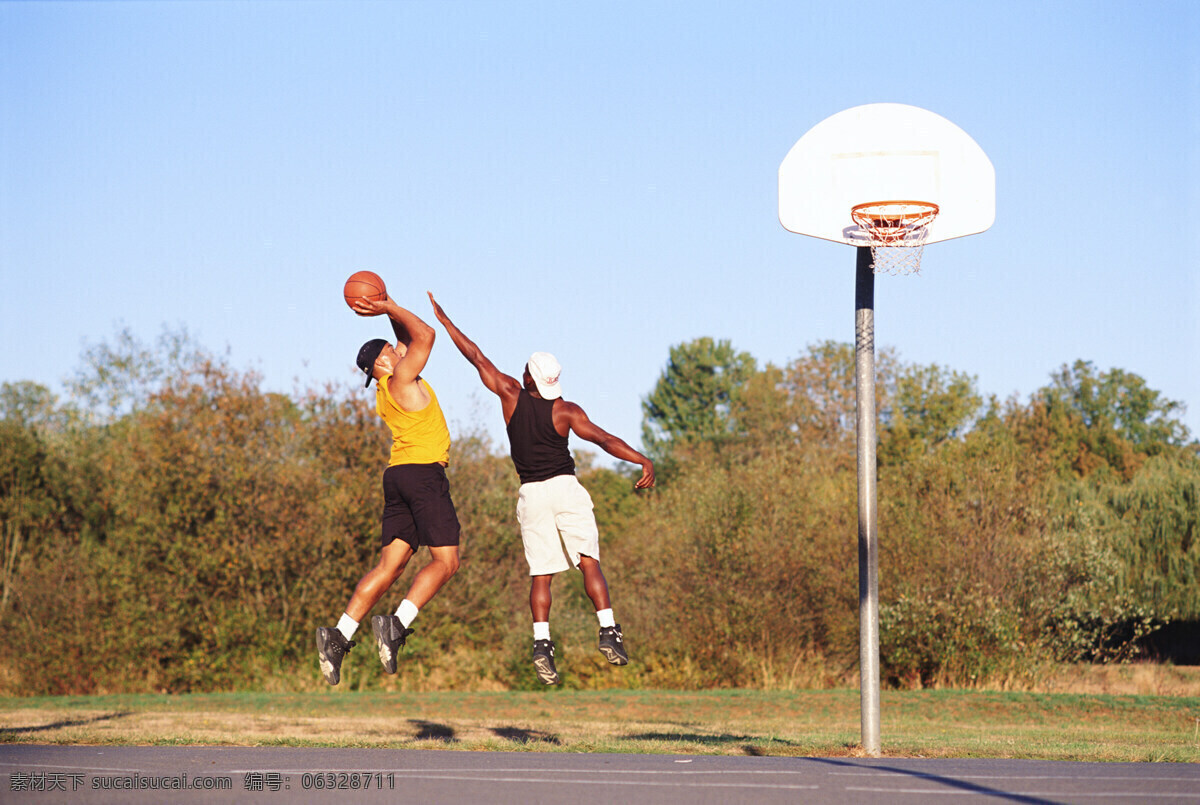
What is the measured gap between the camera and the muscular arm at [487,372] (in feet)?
33.1

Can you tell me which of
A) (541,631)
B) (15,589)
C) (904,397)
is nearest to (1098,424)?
(904,397)

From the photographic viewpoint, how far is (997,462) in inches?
1044

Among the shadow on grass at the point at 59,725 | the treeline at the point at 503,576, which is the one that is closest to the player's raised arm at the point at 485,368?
the shadow on grass at the point at 59,725

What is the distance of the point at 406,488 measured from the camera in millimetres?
9680

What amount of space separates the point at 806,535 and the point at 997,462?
4391mm

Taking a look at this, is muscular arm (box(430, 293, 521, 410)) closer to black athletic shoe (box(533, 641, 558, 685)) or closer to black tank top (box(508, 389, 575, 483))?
black tank top (box(508, 389, 575, 483))

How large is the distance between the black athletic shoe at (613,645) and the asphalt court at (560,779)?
1103mm

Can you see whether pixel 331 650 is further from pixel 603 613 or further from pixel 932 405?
pixel 932 405

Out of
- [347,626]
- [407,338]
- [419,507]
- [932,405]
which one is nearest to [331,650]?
[347,626]

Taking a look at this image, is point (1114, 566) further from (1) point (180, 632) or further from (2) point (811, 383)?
(2) point (811, 383)

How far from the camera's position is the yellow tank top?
9711 mm

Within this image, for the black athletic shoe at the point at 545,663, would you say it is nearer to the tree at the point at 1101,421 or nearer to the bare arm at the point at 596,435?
the bare arm at the point at 596,435

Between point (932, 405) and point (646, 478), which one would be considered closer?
point (646, 478)

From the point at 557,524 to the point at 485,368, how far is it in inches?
57.1
